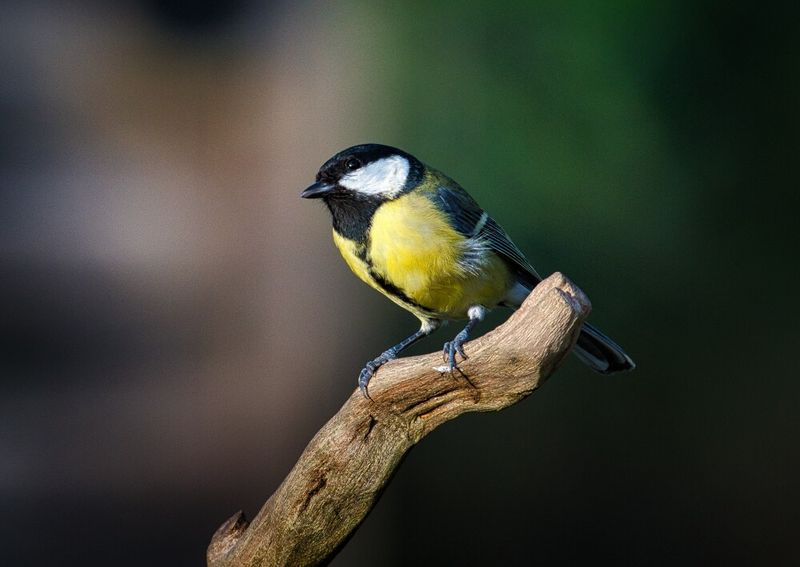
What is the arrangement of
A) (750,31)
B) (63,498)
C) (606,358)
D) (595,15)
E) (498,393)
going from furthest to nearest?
(63,498) → (750,31) → (595,15) → (606,358) → (498,393)

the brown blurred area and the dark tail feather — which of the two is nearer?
the dark tail feather

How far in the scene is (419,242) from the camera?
Result: 3.59 feet

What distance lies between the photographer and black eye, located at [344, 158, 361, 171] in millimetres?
1145

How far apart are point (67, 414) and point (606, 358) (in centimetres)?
138

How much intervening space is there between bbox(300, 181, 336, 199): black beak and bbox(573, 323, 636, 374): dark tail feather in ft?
1.14

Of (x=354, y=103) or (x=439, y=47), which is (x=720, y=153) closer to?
(x=439, y=47)

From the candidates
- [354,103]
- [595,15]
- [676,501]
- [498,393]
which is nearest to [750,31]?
[595,15]

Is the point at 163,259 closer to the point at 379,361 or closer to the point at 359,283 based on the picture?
the point at 359,283

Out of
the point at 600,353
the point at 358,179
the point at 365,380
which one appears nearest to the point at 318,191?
the point at 358,179

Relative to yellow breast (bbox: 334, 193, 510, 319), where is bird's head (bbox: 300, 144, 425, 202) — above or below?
above

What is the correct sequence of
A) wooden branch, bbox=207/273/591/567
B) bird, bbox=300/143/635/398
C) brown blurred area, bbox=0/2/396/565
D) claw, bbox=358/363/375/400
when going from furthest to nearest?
brown blurred area, bbox=0/2/396/565 → bird, bbox=300/143/635/398 → claw, bbox=358/363/375/400 → wooden branch, bbox=207/273/591/567

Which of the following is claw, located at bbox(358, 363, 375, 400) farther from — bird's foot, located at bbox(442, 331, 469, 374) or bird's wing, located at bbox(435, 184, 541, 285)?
bird's wing, located at bbox(435, 184, 541, 285)

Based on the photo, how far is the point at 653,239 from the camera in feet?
6.61

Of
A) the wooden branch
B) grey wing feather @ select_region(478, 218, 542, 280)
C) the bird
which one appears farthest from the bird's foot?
grey wing feather @ select_region(478, 218, 542, 280)
